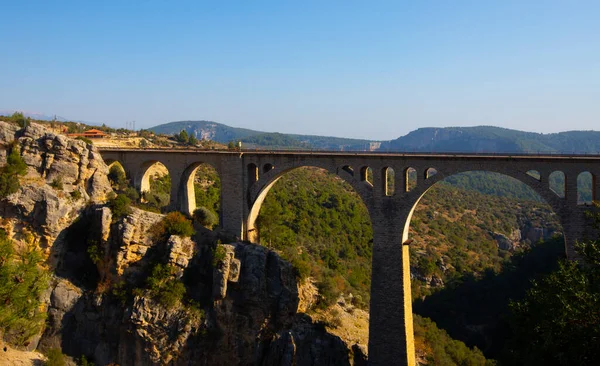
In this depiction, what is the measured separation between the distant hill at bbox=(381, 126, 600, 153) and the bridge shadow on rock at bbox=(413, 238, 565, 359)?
53742mm

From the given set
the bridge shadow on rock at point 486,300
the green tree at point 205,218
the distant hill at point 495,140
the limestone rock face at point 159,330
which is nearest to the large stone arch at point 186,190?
the green tree at point 205,218

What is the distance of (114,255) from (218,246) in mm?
5915

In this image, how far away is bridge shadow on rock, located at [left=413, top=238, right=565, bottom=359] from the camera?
3142 cm

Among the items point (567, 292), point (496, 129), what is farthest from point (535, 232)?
point (496, 129)

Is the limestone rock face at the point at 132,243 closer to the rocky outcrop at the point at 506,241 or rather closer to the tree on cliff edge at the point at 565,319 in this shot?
the tree on cliff edge at the point at 565,319

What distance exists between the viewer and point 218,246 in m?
24.9

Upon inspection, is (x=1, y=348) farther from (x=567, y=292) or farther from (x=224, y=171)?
(x=567, y=292)

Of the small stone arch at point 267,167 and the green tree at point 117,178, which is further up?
the small stone arch at point 267,167

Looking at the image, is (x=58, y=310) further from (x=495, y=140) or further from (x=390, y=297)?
(x=495, y=140)

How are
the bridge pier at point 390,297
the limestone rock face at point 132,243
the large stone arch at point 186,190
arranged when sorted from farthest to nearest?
1. the large stone arch at point 186,190
2. the limestone rock face at point 132,243
3. the bridge pier at point 390,297

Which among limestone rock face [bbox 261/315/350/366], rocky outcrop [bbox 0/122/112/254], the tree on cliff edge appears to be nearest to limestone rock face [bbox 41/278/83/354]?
rocky outcrop [bbox 0/122/112/254]

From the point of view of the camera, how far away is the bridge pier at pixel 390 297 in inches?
827

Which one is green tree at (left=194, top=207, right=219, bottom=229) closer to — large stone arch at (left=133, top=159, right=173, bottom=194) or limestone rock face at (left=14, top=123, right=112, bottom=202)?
large stone arch at (left=133, top=159, right=173, bottom=194)

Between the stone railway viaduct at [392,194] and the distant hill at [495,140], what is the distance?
64.4 m
